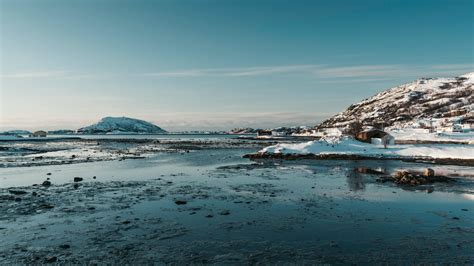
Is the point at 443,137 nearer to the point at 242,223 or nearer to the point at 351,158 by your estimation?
the point at 351,158

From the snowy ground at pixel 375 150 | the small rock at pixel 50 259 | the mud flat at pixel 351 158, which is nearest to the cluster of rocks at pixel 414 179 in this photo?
the mud flat at pixel 351 158

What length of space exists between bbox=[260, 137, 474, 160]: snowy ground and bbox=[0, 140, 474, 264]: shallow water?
85.7 ft

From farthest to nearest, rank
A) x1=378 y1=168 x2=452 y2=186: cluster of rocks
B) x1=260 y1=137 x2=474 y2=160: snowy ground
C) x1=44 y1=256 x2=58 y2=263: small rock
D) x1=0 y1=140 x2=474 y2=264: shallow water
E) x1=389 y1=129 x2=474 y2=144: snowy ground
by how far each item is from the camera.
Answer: x1=389 y1=129 x2=474 y2=144: snowy ground, x1=260 y1=137 x2=474 y2=160: snowy ground, x1=378 y1=168 x2=452 y2=186: cluster of rocks, x1=0 y1=140 x2=474 y2=264: shallow water, x1=44 y1=256 x2=58 y2=263: small rock

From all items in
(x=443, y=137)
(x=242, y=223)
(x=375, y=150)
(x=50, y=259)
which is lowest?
(x=242, y=223)

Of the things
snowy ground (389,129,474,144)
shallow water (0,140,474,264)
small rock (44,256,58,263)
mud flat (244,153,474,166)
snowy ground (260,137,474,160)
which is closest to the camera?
small rock (44,256,58,263)

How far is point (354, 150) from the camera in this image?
6297 cm

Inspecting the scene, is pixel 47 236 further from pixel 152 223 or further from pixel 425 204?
pixel 425 204

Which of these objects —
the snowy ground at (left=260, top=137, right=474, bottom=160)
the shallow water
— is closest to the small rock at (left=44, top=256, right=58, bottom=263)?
the shallow water

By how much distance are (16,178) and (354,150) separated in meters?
51.1

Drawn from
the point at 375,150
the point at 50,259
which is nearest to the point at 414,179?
the point at 50,259

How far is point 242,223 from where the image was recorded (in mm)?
17656

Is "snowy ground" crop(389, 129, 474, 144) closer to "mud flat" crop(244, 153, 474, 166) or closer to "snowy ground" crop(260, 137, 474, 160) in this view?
"snowy ground" crop(260, 137, 474, 160)

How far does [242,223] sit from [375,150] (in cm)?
5002

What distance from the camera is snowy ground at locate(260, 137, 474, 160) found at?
5356cm
